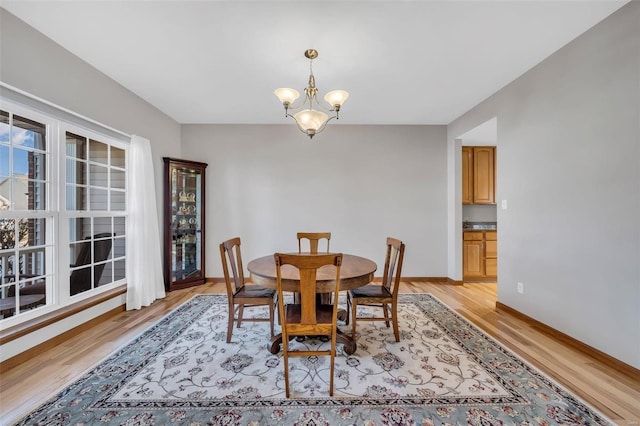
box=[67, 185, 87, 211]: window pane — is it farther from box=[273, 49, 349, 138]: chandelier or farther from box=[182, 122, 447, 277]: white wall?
box=[273, 49, 349, 138]: chandelier

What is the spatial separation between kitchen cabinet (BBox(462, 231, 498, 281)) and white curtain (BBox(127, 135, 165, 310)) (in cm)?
475

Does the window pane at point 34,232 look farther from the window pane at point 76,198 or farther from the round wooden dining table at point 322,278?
the round wooden dining table at point 322,278

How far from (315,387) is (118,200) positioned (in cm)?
329

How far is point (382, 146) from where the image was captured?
4.37 metres

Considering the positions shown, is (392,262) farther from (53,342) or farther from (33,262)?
(33,262)

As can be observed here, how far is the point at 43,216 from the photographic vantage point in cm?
230

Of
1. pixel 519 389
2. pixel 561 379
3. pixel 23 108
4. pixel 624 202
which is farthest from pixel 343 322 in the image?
pixel 23 108

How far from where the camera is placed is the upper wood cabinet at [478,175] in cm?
453

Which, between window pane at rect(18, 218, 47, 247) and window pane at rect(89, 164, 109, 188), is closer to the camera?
window pane at rect(18, 218, 47, 247)

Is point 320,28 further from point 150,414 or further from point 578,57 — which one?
point 150,414

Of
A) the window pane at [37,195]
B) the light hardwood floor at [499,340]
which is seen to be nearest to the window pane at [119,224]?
the window pane at [37,195]

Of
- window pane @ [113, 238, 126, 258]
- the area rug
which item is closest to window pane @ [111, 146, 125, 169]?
window pane @ [113, 238, 126, 258]

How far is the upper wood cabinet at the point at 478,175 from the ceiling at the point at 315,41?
150cm

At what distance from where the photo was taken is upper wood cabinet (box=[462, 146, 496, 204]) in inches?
178
